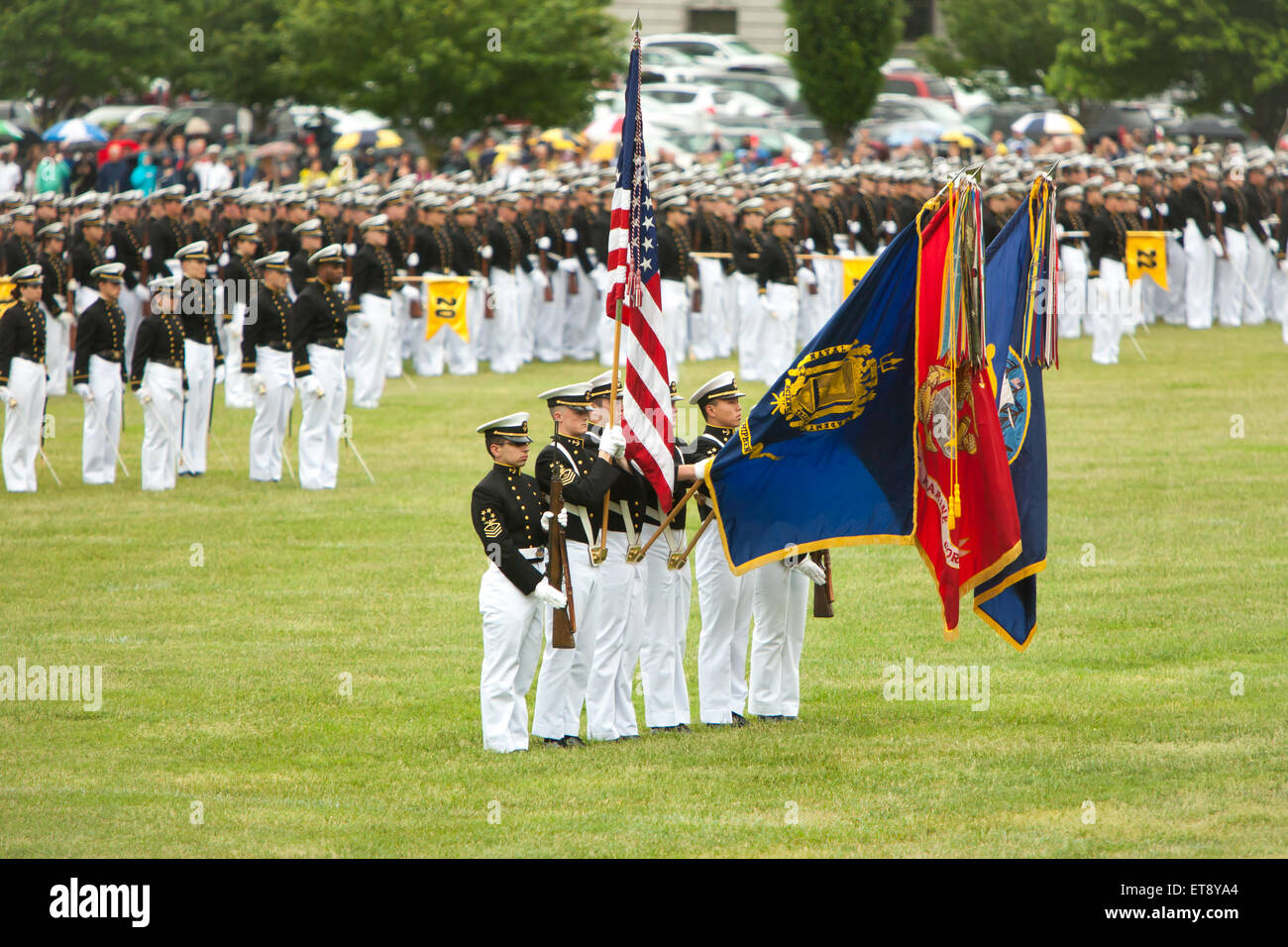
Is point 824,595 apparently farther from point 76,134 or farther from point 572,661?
point 76,134

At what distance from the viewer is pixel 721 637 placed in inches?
405

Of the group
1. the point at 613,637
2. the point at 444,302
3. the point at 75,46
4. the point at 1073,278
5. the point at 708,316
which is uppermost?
the point at 613,637

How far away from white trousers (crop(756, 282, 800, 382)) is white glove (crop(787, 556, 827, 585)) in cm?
1383

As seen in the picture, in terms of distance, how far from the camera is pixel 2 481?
1847 cm

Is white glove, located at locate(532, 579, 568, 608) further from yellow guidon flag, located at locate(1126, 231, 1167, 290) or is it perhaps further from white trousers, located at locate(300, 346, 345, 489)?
yellow guidon flag, located at locate(1126, 231, 1167, 290)

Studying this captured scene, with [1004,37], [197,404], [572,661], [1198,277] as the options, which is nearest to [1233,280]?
[1198,277]

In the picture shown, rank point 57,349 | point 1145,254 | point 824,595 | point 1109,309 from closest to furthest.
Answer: point 824,595 → point 57,349 → point 1109,309 → point 1145,254

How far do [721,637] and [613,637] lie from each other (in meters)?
0.70

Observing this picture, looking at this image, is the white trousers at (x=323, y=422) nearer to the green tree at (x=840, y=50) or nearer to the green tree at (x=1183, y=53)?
the green tree at (x=840, y=50)

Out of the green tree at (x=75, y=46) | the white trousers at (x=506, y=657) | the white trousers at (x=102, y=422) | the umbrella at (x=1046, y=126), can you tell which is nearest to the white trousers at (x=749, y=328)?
the white trousers at (x=102, y=422)

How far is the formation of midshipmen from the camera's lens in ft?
31.4

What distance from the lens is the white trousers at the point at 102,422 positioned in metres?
17.8

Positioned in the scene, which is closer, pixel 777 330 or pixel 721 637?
pixel 721 637
